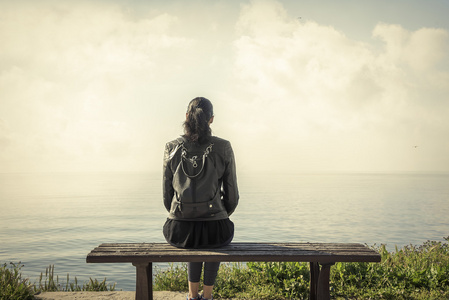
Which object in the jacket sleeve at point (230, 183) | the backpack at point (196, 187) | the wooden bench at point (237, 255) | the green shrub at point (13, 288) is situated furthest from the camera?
the green shrub at point (13, 288)

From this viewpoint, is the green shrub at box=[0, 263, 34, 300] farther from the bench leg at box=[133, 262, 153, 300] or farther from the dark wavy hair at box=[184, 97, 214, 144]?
the dark wavy hair at box=[184, 97, 214, 144]

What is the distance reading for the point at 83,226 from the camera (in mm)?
29281

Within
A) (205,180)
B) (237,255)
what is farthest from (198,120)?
(237,255)

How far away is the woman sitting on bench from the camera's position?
14.8 ft

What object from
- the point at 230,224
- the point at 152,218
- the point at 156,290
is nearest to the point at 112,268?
the point at 156,290

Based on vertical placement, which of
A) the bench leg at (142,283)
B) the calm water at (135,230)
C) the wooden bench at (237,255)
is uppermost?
the wooden bench at (237,255)

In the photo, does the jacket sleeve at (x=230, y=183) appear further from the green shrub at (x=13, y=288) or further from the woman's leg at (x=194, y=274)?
the green shrub at (x=13, y=288)

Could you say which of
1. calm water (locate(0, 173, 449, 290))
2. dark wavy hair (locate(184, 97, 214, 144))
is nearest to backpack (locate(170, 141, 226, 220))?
dark wavy hair (locate(184, 97, 214, 144))

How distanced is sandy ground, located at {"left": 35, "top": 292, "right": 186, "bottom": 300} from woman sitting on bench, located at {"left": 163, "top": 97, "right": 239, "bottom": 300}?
1505mm

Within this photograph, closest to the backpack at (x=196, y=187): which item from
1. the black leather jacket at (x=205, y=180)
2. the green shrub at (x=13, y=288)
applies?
the black leather jacket at (x=205, y=180)

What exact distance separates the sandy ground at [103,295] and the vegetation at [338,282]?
36 centimetres

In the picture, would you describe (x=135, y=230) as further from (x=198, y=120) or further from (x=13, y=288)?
(x=198, y=120)

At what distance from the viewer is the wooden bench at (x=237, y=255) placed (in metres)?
4.33

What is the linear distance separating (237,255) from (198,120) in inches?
55.5
